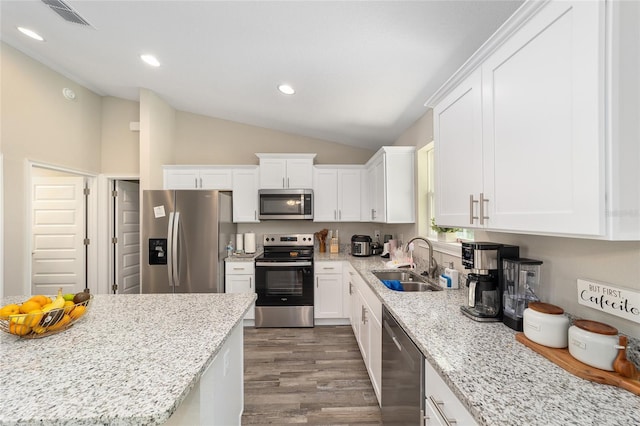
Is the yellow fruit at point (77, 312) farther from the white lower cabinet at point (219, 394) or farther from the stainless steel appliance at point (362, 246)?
the stainless steel appliance at point (362, 246)

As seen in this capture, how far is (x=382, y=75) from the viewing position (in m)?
2.10

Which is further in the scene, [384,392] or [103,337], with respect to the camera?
[384,392]

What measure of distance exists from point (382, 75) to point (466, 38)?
0.67m

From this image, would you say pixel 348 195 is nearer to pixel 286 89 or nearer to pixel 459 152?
pixel 286 89

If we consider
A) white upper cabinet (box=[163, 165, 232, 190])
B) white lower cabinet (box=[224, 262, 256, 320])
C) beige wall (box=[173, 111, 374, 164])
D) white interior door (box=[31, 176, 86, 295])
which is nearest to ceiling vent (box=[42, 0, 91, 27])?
white upper cabinet (box=[163, 165, 232, 190])

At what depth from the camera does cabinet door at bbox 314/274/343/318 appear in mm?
3443

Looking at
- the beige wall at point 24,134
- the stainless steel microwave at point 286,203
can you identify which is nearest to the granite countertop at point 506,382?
the stainless steel microwave at point 286,203

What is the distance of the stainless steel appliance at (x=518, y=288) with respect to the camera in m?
1.25

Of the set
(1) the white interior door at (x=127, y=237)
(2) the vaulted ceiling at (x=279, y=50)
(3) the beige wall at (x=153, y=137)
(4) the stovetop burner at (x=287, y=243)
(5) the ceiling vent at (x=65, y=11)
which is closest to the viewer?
(2) the vaulted ceiling at (x=279, y=50)

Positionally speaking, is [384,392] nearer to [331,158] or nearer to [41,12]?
[331,158]

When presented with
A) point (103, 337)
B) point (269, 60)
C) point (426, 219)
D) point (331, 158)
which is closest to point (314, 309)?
point (426, 219)

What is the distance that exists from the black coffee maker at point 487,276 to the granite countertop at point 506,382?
0.21ft

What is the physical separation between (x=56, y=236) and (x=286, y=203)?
3148 mm

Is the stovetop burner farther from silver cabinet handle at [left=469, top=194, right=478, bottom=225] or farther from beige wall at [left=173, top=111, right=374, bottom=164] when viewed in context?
silver cabinet handle at [left=469, top=194, right=478, bottom=225]
